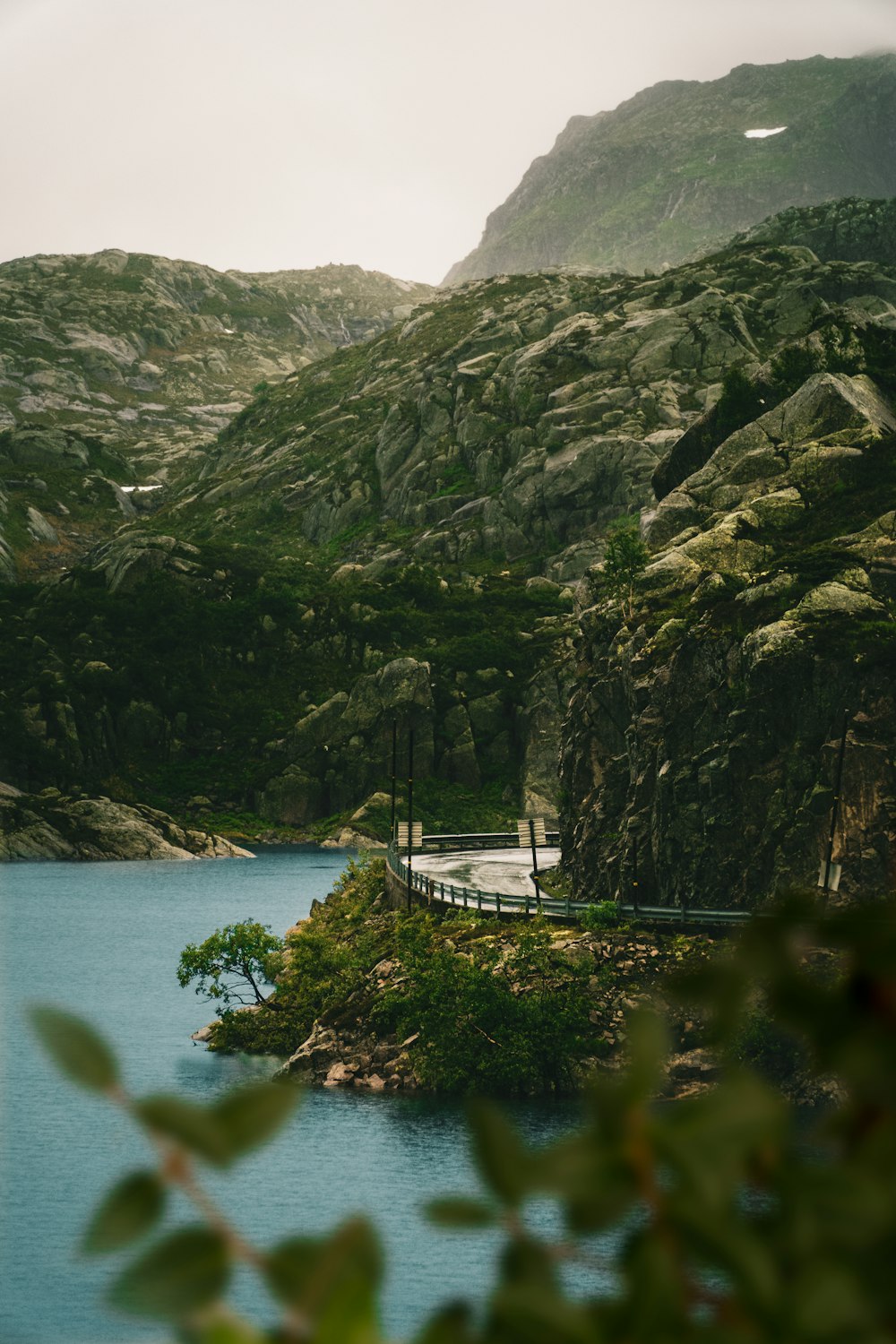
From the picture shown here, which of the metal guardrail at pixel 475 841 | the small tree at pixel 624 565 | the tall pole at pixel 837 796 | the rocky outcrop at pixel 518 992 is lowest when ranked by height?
the rocky outcrop at pixel 518 992

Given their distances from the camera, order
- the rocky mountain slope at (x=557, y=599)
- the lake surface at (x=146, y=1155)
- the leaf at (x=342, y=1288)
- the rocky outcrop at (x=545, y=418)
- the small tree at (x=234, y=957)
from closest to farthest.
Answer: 1. the leaf at (x=342, y=1288)
2. the lake surface at (x=146, y=1155)
3. the rocky mountain slope at (x=557, y=599)
4. the small tree at (x=234, y=957)
5. the rocky outcrop at (x=545, y=418)

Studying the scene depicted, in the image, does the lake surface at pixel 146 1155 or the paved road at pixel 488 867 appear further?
the paved road at pixel 488 867

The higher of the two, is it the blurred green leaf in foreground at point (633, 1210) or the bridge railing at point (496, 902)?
the blurred green leaf in foreground at point (633, 1210)

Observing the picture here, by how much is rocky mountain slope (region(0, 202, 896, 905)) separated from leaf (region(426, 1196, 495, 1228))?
3977 cm

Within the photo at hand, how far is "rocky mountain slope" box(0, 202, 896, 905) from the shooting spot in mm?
44812

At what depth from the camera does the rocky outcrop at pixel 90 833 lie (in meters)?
109

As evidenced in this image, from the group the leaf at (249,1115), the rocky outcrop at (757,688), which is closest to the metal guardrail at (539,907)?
the rocky outcrop at (757,688)

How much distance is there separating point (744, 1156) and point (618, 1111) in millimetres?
96

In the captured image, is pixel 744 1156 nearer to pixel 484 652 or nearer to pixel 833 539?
pixel 833 539

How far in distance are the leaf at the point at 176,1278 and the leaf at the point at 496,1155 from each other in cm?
19

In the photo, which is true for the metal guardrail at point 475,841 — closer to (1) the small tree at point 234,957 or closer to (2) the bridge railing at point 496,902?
(2) the bridge railing at point 496,902

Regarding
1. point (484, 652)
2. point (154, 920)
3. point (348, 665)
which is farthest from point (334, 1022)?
point (348, 665)

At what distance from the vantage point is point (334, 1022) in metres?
47.4

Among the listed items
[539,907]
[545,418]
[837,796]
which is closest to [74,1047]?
[837,796]
